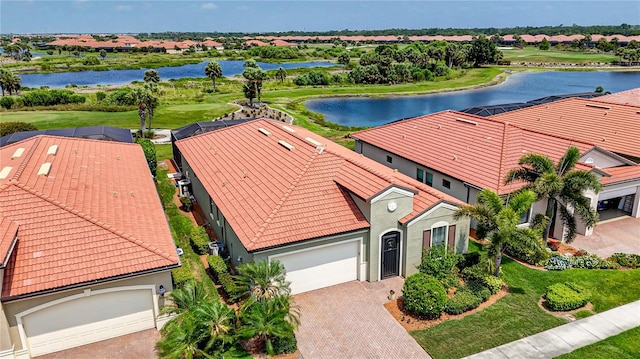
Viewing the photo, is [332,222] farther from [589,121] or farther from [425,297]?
[589,121]

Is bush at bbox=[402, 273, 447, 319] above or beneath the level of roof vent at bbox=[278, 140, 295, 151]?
beneath

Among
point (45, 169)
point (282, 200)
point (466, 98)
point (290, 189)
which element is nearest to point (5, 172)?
point (45, 169)

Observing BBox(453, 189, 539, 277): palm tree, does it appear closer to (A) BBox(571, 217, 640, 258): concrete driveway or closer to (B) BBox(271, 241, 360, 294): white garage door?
(B) BBox(271, 241, 360, 294): white garage door

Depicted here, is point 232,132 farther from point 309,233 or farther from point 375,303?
point 375,303

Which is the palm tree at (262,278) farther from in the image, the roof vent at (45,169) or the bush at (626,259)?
the bush at (626,259)


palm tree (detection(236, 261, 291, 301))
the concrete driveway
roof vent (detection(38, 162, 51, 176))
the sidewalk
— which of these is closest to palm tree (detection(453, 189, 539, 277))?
the sidewalk

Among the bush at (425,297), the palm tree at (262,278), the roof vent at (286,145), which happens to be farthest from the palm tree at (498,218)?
the roof vent at (286,145)
